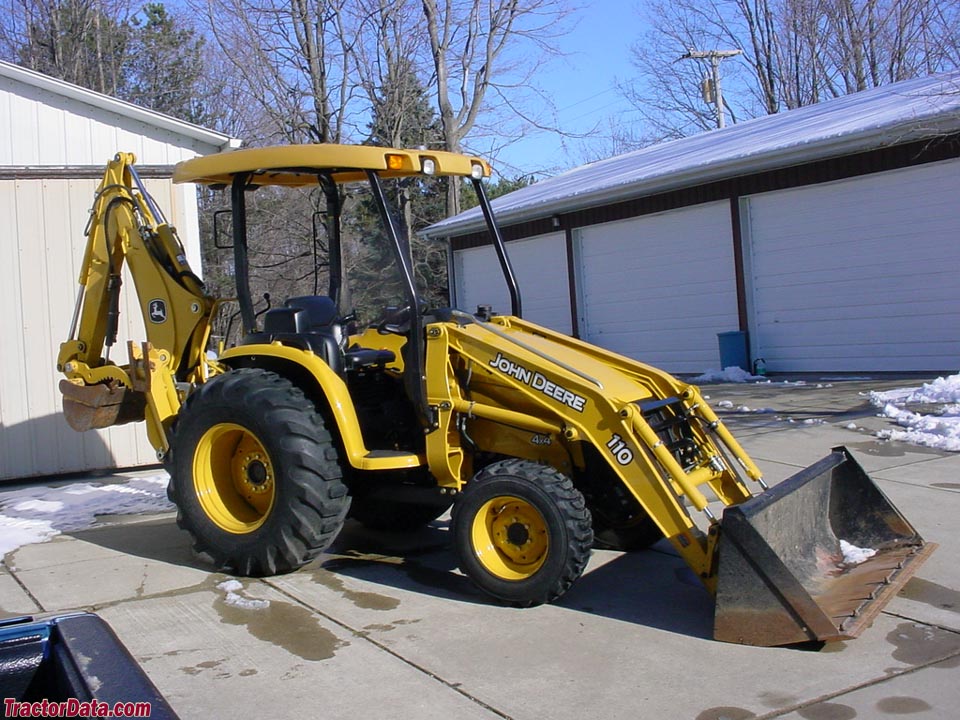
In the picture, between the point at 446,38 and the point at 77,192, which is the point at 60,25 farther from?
the point at 77,192

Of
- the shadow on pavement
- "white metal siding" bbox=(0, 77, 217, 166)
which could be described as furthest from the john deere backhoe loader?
"white metal siding" bbox=(0, 77, 217, 166)

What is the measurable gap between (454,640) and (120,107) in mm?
8321

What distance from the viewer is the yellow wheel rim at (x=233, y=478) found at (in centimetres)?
610

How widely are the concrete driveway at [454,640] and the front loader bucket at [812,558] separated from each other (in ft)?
0.54

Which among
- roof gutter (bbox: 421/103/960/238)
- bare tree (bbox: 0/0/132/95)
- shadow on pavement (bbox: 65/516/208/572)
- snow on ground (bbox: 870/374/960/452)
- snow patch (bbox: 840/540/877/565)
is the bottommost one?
shadow on pavement (bbox: 65/516/208/572)

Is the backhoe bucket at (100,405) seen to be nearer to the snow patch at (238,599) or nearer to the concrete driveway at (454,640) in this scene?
the concrete driveway at (454,640)

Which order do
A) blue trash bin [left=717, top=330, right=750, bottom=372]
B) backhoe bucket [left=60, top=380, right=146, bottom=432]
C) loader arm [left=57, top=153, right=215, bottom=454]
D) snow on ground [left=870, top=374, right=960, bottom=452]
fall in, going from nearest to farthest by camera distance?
1. loader arm [left=57, top=153, right=215, bottom=454]
2. backhoe bucket [left=60, top=380, right=146, bottom=432]
3. snow on ground [left=870, top=374, right=960, bottom=452]
4. blue trash bin [left=717, top=330, right=750, bottom=372]

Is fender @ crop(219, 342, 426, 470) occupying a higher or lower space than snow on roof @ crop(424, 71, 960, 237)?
lower

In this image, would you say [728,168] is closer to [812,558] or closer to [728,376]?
[728,376]

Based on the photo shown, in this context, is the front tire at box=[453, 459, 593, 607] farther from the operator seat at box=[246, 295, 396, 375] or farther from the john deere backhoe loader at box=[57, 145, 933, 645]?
the operator seat at box=[246, 295, 396, 375]

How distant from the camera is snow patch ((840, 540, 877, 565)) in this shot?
5261 millimetres

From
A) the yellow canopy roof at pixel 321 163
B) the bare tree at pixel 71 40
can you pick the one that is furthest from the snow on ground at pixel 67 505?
the bare tree at pixel 71 40

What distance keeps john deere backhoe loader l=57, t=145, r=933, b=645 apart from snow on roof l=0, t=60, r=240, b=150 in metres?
3.90

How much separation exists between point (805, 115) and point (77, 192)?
1397cm
